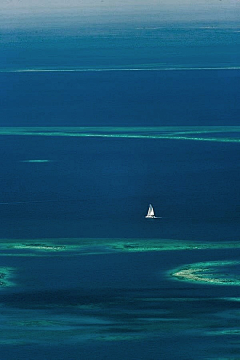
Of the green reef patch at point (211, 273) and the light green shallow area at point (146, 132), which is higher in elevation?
→ the light green shallow area at point (146, 132)

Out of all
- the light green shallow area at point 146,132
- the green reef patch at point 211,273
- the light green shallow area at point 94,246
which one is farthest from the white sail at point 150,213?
the light green shallow area at point 146,132

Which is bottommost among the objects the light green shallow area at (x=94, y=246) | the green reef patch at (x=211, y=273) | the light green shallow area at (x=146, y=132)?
the green reef patch at (x=211, y=273)

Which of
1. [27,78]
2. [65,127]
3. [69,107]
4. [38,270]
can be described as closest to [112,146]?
[65,127]

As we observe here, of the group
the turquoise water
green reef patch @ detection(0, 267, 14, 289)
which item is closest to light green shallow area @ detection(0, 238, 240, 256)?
the turquoise water

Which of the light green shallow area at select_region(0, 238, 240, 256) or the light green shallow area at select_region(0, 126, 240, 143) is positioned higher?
the light green shallow area at select_region(0, 126, 240, 143)

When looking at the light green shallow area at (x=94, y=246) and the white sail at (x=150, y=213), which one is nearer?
the light green shallow area at (x=94, y=246)

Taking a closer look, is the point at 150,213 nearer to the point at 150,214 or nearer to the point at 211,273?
the point at 150,214

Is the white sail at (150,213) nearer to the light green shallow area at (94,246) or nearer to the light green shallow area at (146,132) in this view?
the light green shallow area at (94,246)

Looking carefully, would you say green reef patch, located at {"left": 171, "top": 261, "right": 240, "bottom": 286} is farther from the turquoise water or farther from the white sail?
the white sail
